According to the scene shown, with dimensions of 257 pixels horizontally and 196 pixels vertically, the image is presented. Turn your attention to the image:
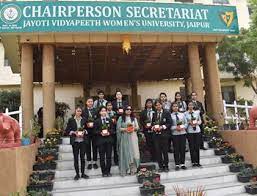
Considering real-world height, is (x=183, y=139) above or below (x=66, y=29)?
below

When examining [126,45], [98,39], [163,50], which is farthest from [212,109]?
[98,39]

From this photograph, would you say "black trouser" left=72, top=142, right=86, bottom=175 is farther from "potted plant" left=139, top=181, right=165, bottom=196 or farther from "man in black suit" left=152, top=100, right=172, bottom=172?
"man in black suit" left=152, top=100, right=172, bottom=172

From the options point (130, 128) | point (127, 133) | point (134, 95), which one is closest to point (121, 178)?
point (127, 133)

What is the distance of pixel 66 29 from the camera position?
9641 millimetres

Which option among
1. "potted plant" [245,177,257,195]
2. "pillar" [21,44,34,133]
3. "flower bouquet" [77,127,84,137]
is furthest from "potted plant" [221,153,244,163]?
"pillar" [21,44,34,133]

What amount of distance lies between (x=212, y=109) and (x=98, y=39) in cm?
460

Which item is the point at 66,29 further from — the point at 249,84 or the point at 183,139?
the point at 249,84

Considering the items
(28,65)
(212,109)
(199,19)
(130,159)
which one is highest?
(199,19)

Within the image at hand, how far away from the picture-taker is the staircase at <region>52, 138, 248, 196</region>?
23.2 ft

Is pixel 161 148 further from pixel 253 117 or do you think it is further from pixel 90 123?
pixel 253 117

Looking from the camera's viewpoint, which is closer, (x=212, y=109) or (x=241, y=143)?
(x=241, y=143)

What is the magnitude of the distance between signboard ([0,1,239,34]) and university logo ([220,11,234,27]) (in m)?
0.32

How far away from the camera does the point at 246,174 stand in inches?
310

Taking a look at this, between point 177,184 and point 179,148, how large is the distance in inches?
37.3
